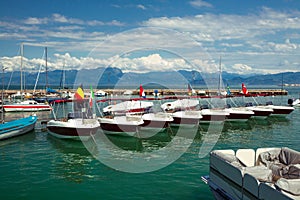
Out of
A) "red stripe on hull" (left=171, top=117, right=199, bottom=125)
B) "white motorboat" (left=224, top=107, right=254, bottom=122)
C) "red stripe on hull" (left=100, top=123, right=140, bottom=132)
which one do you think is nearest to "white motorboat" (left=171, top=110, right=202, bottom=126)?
"red stripe on hull" (left=171, top=117, right=199, bottom=125)

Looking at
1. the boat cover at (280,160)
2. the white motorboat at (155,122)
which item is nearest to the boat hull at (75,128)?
the white motorboat at (155,122)

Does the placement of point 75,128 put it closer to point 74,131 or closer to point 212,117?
point 74,131

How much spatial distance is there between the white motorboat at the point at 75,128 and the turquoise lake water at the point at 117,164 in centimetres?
56

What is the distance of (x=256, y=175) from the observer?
27.5ft

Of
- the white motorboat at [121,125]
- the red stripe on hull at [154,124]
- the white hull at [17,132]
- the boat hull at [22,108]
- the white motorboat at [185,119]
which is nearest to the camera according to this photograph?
the white hull at [17,132]

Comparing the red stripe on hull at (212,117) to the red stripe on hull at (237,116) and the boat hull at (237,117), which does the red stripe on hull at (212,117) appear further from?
the red stripe on hull at (237,116)

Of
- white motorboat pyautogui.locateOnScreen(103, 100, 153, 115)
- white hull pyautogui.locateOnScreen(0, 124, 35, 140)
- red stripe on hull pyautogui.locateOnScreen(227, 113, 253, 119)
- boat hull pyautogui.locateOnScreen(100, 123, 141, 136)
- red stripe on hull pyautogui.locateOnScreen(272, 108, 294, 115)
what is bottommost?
white hull pyautogui.locateOnScreen(0, 124, 35, 140)

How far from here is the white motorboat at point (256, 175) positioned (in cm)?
749

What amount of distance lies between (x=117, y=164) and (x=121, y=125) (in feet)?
25.4

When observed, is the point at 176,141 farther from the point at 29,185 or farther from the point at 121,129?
the point at 29,185

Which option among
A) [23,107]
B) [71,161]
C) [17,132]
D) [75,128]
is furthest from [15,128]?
[23,107]

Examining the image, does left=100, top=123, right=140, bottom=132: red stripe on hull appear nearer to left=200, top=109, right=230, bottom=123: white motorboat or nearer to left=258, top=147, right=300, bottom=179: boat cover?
left=200, top=109, right=230, bottom=123: white motorboat

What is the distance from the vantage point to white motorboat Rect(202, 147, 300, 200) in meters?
7.49

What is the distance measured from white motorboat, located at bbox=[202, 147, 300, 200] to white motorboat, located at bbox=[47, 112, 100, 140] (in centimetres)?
1402
